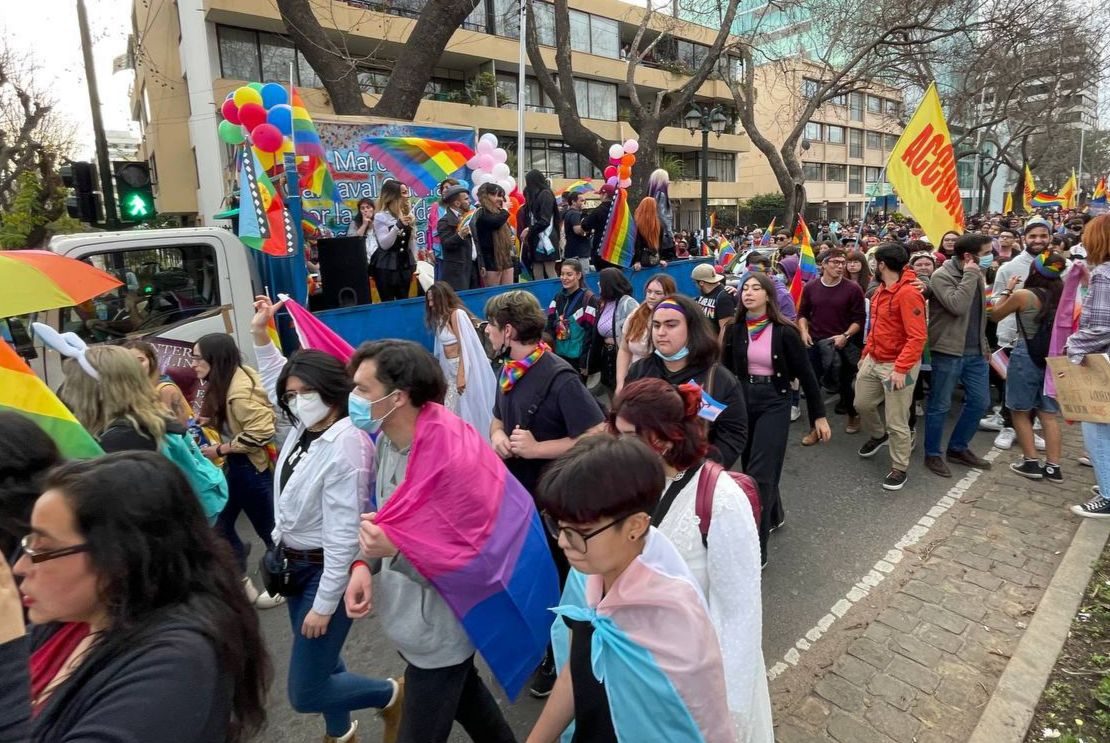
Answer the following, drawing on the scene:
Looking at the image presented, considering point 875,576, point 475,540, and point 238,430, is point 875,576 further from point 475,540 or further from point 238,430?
point 238,430

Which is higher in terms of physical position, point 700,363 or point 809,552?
point 700,363

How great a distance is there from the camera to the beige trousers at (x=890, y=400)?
5.21m

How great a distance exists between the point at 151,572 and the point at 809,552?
3.91 m

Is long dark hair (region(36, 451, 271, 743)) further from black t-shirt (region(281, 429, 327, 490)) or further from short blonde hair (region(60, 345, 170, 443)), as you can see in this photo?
short blonde hair (region(60, 345, 170, 443))

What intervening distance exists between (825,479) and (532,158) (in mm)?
25127

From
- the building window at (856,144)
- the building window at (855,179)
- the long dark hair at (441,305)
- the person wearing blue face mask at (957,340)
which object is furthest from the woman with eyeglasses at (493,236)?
the building window at (855,179)

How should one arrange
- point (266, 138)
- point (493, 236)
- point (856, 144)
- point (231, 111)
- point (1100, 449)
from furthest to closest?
point (856, 144)
point (493, 236)
point (231, 111)
point (266, 138)
point (1100, 449)

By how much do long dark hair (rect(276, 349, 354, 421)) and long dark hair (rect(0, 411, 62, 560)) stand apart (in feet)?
2.74

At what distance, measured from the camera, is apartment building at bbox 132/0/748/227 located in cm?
1819

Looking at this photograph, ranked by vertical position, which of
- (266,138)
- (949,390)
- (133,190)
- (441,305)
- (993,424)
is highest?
(133,190)

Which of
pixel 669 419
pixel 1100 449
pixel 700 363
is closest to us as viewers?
pixel 669 419

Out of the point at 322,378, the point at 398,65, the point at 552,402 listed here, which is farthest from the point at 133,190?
the point at 552,402

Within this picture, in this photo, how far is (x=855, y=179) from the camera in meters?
52.8

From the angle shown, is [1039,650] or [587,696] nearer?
[587,696]
